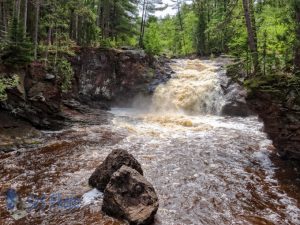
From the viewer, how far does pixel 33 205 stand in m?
7.66

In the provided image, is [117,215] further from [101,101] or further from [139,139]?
[101,101]

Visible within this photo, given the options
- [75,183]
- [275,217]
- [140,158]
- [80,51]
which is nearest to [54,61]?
[80,51]

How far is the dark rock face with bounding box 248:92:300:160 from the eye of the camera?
33.5ft

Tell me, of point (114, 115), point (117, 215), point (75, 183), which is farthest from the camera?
point (114, 115)

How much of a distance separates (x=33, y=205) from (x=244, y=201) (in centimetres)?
568

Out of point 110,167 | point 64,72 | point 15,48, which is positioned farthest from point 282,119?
point 64,72

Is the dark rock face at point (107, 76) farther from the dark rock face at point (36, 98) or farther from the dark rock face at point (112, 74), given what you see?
the dark rock face at point (36, 98)

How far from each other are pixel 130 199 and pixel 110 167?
180 cm

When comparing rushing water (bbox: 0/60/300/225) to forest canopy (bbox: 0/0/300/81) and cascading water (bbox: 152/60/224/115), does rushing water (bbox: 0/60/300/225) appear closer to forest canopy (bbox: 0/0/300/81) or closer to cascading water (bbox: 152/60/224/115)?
cascading water (bbox: 152/60/224/115)

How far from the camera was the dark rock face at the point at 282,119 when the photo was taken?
10.2 metres

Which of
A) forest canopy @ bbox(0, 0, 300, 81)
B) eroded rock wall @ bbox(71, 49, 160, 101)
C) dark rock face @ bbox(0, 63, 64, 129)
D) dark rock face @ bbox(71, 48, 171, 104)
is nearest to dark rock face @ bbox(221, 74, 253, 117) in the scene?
forest canopy @ bbox(0, 0, 300, 81)

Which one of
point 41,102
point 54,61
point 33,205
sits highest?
point 54,61

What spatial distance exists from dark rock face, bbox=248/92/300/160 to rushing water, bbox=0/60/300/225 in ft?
2.33

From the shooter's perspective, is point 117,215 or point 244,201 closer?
point 117,215
